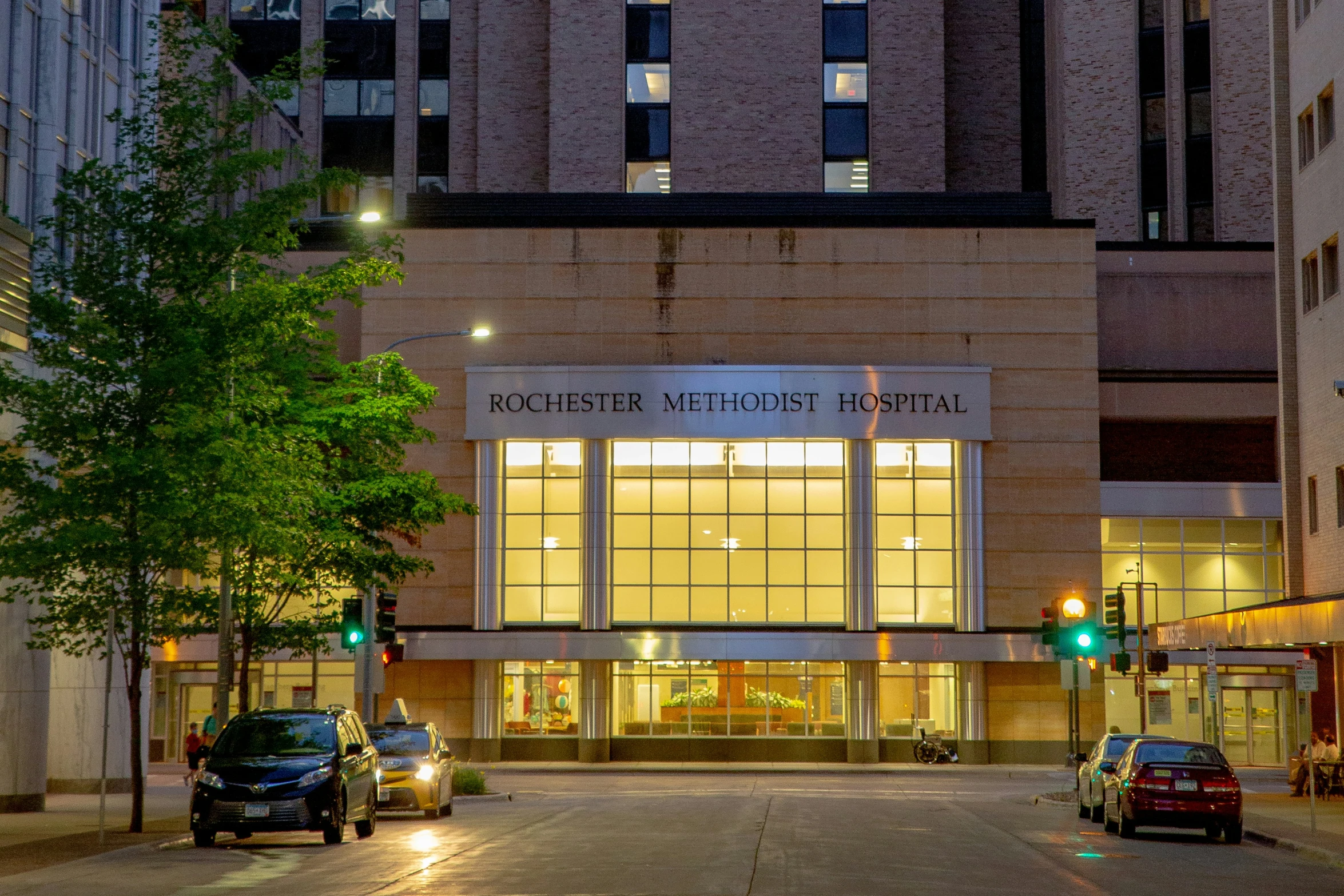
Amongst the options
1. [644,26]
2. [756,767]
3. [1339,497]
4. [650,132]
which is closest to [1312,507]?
[1339,497]

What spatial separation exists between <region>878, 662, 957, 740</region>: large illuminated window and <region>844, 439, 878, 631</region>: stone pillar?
1.66m

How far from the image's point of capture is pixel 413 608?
174 feet

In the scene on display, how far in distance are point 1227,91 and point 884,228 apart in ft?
71.4

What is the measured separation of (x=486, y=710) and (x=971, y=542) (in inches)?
604

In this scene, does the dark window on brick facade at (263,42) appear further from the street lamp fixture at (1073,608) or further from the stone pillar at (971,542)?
the street lamp fixture at (1073,608)

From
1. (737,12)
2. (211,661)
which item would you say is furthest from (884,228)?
(211,661)

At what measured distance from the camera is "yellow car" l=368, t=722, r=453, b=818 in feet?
93.4

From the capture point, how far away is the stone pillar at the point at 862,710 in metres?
52.1

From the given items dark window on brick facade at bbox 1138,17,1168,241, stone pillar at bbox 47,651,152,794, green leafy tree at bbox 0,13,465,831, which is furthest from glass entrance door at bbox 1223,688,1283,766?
green leafy tree at bbox 0,13,465,831

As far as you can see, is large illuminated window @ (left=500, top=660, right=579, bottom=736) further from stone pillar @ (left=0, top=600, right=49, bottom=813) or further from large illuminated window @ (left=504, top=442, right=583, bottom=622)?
stone pillar @ (left=0, top=600, right=49, bottom=813)

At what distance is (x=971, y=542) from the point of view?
52438 mm

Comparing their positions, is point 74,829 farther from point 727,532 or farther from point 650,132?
point 650,132

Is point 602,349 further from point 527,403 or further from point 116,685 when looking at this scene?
point 116,685

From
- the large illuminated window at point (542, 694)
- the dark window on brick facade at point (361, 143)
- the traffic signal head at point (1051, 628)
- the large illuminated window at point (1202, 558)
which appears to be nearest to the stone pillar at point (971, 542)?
the large illuminated window at point (1202, 558)
